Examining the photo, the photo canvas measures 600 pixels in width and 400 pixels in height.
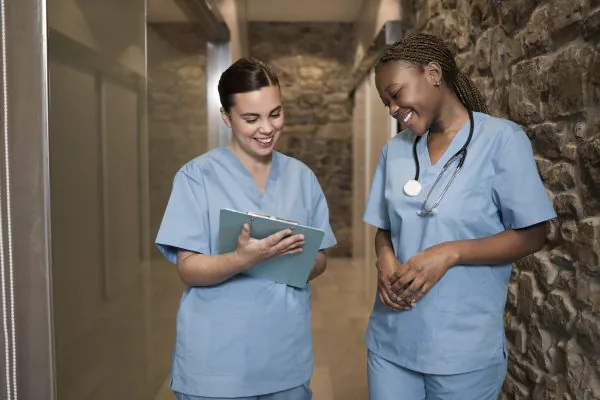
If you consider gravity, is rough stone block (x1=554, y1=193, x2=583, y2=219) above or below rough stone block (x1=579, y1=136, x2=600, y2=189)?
below

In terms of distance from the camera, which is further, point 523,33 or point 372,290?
point 372,290

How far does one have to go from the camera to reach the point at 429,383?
3.95 feet

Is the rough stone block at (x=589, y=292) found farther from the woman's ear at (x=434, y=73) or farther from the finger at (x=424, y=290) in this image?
the woman's ear at (x=434, y=73)

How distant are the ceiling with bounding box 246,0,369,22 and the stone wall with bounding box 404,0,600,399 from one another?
3.31 metres

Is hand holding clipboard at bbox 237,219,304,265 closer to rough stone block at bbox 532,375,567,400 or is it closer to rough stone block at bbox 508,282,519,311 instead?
rough stone block at bbox 532,375,567,400

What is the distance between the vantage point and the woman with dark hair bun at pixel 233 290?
1.22m

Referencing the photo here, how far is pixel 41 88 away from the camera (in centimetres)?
122

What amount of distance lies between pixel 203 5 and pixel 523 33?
1722 millimetres

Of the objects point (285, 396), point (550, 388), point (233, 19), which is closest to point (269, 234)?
point (285, 396)

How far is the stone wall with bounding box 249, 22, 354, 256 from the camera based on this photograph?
5.96 metres

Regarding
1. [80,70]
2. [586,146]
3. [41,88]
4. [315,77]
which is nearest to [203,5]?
[80,70]

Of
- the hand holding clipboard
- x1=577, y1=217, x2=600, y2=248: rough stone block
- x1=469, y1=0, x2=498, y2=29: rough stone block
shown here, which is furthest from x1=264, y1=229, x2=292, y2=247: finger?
x1=469, y1=0, x2=498, y2=29: rough stone block

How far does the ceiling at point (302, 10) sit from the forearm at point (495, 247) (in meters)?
4.23

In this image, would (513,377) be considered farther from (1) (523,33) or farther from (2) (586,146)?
(1) (523,33)
